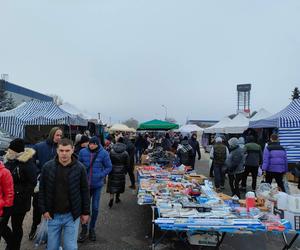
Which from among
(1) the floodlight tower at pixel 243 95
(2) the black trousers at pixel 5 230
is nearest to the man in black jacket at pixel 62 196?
(2) the black trousers at pixel 5 230

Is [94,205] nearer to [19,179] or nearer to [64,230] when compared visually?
[19,179]

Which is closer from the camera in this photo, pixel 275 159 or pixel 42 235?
pixel 42 235

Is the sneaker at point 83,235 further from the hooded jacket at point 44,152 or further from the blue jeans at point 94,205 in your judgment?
the hooded jacket at point 44,152

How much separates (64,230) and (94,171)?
171 centimetres

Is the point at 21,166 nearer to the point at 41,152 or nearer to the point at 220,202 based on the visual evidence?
the point at 41,152

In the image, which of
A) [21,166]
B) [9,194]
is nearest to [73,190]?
[9,194]

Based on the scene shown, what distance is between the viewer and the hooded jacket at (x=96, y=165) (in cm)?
491

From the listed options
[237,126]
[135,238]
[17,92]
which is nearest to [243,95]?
[17,92]

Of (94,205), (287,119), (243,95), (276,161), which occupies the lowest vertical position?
(94,205)

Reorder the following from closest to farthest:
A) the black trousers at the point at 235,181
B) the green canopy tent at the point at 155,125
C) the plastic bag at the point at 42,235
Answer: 1. the plastic bag at the point at 42,235
2. the black trousers at the point at 235,181
3. the green canopy tent at the point at 155,125

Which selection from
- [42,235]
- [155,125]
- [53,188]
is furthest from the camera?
[155,125]

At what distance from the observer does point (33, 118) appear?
12500mm

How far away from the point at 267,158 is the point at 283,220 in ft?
11.6

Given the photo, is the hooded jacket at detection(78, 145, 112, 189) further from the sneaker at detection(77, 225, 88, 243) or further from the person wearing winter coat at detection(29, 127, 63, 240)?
the sneaker at detection(77, 225, 88, 243)
